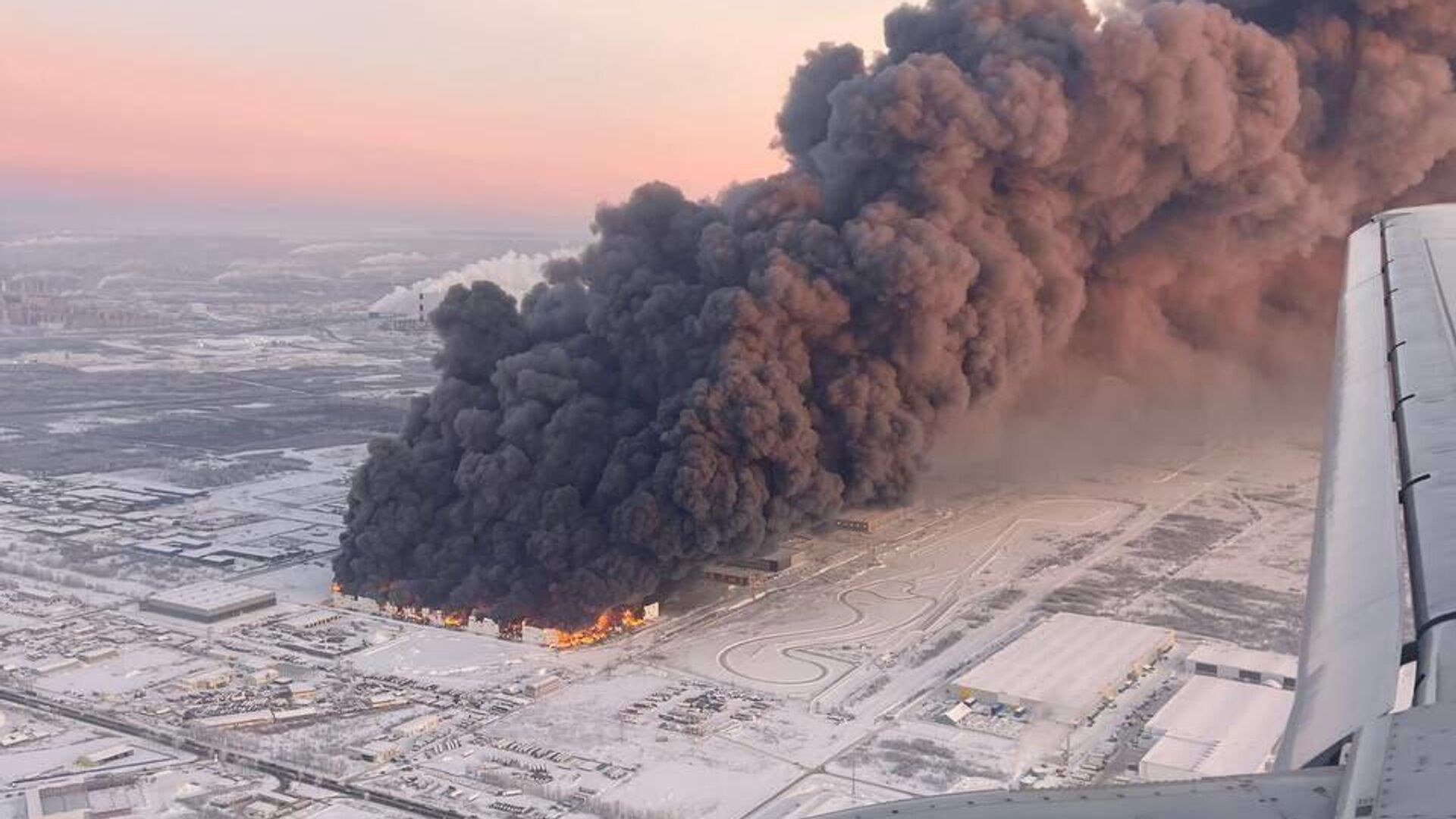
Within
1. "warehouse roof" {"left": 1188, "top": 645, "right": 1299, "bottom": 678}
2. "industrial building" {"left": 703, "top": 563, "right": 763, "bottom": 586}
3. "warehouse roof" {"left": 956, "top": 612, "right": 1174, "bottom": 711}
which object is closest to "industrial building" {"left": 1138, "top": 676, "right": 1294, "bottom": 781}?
"warehouse roof" {"left": 1188, "top": 645, "right": 1299, "bottom": 678}

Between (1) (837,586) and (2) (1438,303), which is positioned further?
(1) (837,586)

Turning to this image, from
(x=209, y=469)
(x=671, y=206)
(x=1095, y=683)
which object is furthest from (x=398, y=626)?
(x=209, y=469)

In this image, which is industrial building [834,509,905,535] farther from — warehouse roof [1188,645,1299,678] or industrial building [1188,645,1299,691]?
industrial building [1188,645,1299,691]

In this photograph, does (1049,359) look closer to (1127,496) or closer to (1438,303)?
(1127,496)

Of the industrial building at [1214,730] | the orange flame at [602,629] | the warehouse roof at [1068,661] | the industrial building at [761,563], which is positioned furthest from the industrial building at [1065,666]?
the orange flame at [602,629]

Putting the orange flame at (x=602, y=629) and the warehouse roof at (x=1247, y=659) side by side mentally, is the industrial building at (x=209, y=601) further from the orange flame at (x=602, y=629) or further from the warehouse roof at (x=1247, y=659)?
the warehouse roof at (x=1247, y=659)

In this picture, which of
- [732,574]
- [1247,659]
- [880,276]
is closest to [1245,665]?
[1247,659]

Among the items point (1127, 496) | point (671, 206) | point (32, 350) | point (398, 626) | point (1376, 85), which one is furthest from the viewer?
point (32, 350)
